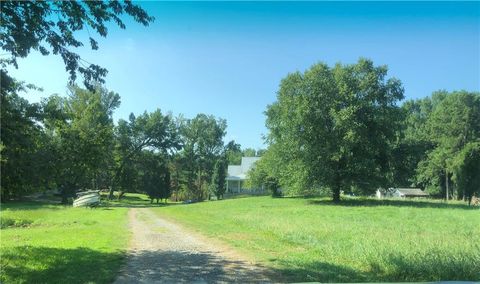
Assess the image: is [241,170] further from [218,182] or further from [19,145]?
[19,145]

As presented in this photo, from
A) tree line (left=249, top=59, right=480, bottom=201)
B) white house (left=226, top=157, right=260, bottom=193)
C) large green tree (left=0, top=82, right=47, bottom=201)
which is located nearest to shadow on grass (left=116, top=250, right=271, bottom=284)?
large green tree (left=0, top=82, right=47, bottom=201)

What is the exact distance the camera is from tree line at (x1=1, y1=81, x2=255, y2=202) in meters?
12.3

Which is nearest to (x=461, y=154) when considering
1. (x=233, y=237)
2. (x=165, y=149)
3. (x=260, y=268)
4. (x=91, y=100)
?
(x=165, y=149)

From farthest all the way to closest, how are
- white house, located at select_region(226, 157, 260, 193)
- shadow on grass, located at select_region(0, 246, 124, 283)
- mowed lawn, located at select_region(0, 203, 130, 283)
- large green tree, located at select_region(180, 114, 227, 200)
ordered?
large green tree, located at select_region(180, 114, 227, 200), white house, located at select_region(226, 157, 260, 193), mowed lawn, located at select_region(0, 203, 130, 283), shadow on grass, located at select_region(0, 246, 124, 283)

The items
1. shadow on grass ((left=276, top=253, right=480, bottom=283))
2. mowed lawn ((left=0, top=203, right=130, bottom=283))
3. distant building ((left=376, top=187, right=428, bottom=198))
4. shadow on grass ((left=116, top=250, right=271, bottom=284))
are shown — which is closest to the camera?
shadow on grass ((left=276, top=253, right=480, bottom=283))

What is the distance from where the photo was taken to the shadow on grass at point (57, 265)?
930cm

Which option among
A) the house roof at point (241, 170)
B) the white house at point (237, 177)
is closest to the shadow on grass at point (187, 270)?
the white house at point (237, 177)

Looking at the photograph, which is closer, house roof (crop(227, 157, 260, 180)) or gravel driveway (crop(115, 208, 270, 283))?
gravel driveway (crop(115, 208, 270, 283))

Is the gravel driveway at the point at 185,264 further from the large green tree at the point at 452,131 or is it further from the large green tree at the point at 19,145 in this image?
the large green tree at the point at 452,131

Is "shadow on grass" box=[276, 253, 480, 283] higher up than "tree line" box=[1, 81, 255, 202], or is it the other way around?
"tree line" box=[1, 81, 255, 202]

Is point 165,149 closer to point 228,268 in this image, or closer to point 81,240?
point 81,240

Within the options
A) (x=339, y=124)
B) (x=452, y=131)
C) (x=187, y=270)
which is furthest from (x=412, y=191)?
(x=187, y=270)

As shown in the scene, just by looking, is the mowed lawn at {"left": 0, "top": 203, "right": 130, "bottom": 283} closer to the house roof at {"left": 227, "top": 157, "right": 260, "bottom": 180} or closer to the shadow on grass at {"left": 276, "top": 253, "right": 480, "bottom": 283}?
the shadow on grass at {"left": 276, "top": 253, "right": 480, "bottom": 283}

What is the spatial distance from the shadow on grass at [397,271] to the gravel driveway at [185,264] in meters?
0.92
